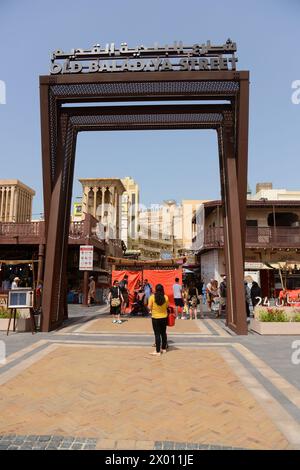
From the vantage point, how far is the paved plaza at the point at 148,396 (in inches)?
151

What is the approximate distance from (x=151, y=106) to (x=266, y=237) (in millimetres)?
18988

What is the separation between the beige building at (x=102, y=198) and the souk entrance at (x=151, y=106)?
5659 centimetres

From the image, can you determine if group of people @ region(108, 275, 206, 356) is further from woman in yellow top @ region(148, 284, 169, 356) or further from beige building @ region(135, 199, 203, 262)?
beige building @ region(135, 199, 203, 262)

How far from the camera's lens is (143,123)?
12844 millimetres

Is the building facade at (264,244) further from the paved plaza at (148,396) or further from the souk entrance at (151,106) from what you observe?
the paved plaza at (148,396)

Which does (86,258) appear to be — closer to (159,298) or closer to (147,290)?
(147,290)

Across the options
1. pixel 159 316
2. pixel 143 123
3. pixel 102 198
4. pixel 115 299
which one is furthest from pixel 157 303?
pixel 102 198

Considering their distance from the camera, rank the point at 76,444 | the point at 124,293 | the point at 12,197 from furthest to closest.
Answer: the point at 12,197
the point at 124,293
the point at 76,444

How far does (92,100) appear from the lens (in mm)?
11617

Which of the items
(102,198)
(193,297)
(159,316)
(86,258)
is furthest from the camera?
(102,198)

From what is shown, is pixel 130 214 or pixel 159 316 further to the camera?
pixel 130 214

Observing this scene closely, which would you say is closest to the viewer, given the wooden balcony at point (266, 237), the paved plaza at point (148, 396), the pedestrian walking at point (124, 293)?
the paved plaza at point (148, 396)

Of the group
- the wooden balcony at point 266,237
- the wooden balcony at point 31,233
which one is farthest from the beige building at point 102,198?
the wooden balcony at point 31,233
